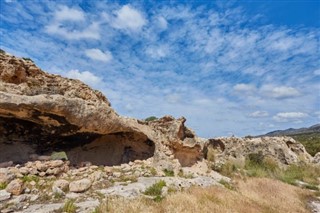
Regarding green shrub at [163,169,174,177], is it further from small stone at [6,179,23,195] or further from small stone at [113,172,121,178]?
small stone at [6,179,23,195]

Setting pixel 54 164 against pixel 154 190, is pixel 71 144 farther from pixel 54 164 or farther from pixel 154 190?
pixel 154 190

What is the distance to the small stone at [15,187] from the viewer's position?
6477mm

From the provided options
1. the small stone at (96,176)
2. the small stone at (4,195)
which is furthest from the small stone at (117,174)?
the small stone at (4,195)

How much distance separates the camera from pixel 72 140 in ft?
34.3

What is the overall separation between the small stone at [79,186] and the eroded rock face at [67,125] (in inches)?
83.8

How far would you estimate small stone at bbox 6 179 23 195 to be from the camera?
6.48m

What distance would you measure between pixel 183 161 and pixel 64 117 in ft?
19.1

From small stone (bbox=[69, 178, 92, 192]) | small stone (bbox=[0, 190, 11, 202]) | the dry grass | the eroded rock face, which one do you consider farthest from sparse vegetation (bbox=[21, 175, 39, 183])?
the dry grass

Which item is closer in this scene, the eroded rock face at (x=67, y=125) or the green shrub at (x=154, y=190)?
the green shrub at (x=154, y=190)

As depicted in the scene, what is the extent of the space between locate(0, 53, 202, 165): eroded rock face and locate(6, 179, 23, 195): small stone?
1962mm

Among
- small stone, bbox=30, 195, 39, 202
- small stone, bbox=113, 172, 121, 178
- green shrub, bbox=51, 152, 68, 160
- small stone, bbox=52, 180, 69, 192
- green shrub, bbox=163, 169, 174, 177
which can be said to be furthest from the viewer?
green shrub, bbox=51, 152, 68, 160

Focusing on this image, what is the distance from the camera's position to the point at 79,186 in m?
7.05

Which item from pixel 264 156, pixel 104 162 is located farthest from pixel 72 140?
pixel 264 156

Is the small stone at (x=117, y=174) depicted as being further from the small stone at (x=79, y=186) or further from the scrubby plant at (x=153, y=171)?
the small stone at (x=79, y=186)
